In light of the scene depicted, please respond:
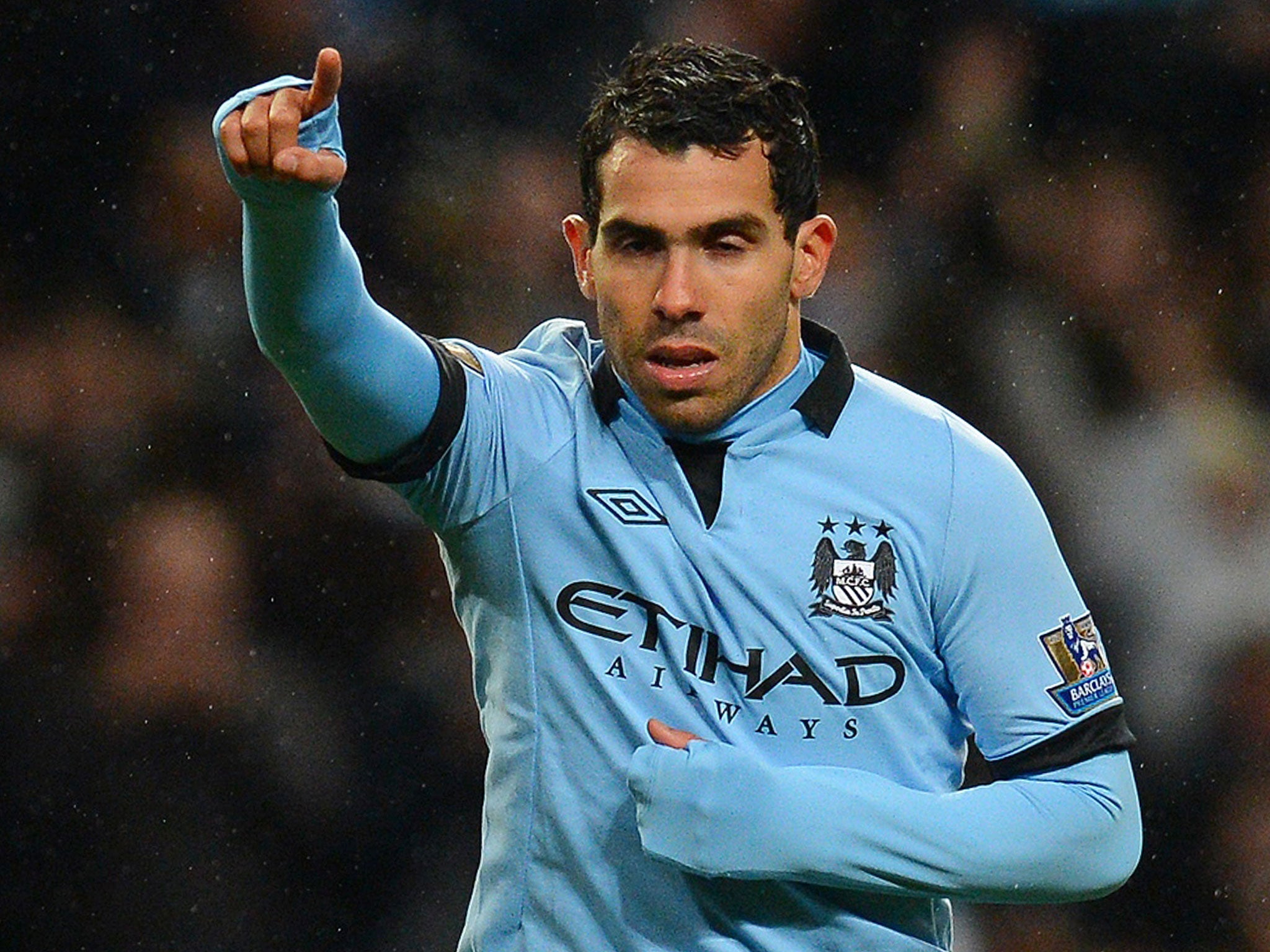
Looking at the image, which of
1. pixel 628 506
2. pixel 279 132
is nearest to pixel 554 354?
pixel 628 506

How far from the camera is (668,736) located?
1438 millimetres

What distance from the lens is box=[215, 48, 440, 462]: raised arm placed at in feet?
4.09

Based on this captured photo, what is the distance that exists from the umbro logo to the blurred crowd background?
119cm

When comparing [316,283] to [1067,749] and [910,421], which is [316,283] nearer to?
[910,421]

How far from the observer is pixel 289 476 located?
8.88 ft

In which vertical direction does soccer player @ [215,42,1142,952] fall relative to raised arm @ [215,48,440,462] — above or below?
below

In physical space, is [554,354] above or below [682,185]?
below

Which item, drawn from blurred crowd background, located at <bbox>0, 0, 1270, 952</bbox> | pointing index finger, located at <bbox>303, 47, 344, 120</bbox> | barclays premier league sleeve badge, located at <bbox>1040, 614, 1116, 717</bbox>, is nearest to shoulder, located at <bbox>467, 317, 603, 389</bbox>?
pointing index finger, located at <bbox>303, 47, 344, 120</bbox>

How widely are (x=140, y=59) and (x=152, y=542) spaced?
27.9 inches

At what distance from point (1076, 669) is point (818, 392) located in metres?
0.31

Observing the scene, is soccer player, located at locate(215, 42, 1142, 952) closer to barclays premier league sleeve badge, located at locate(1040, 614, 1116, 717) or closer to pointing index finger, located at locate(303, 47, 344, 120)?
barclays premier league sleeve badge, located at locate(1040, 614, 1116, 717)

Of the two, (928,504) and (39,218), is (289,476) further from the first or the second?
(928,504)

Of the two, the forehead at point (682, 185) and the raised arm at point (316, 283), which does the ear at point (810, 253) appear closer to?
the forehead at point (682, 185)

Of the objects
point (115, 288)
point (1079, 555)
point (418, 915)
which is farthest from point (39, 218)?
point (1079, 555)
